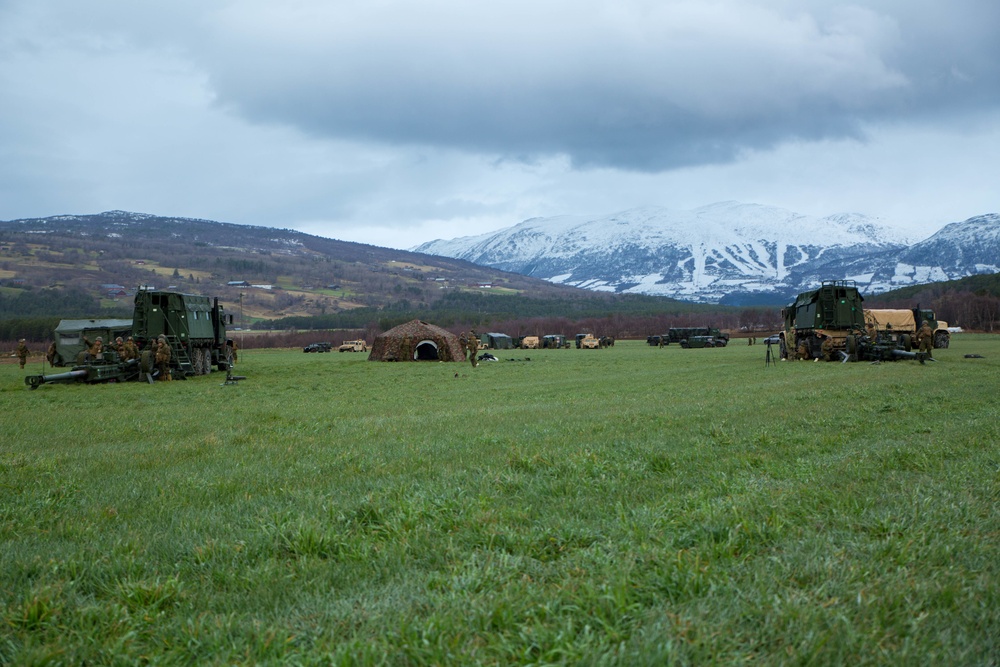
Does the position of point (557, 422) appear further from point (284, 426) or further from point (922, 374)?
point (922, 374)

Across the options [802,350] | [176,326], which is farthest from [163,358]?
[802,350]

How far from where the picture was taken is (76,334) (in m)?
47.9

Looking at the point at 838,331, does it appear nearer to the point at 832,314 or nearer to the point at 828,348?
the point at 832,314

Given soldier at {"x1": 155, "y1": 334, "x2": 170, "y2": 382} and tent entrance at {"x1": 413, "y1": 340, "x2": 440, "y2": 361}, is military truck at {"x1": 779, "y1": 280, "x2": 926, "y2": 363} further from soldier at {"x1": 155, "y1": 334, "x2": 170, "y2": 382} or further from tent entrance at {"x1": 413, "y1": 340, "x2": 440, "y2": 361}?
soldier at {"x1": 155, "y1": 334, "x2": 170, "y2": 382}

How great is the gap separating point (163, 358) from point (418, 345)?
21087mm

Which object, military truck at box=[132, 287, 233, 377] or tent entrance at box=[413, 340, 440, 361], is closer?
military truck at box=[132, 287, 233, 377]

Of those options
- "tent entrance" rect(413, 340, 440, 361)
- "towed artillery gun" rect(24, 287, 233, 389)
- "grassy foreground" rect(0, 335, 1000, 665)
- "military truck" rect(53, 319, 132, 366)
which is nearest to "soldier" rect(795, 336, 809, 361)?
"tent entrance" rect(413, 340, 440, 361)

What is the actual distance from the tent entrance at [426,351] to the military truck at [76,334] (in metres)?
18.6

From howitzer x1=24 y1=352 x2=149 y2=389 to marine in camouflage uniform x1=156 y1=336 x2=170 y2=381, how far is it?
0.83m

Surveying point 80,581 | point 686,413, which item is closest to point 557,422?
point 686,413

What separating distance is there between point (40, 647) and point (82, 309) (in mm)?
157742

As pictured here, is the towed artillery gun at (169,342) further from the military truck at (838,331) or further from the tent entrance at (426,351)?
the military truck at (838,331)

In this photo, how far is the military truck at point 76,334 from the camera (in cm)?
4562

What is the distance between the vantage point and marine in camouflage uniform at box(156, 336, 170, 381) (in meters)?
30.3
